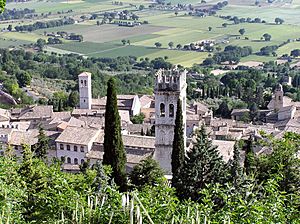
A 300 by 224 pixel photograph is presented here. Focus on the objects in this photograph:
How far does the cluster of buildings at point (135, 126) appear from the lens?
30344 mm

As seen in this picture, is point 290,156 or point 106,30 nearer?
point 290,156

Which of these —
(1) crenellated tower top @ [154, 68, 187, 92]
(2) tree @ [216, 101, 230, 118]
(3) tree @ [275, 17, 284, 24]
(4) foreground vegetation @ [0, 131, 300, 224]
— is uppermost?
(4) foreground vegetation @ [0, 131, 300, 224]

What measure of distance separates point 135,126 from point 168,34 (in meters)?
67.0

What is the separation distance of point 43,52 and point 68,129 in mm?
67094

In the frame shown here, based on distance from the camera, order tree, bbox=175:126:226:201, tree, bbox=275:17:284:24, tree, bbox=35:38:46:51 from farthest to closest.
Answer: tree, bbox=275:17:284:24 → tree, bbox=35:38:46:51 → tree, bbox=175:126:226:201

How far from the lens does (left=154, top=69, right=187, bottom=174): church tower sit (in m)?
30.1

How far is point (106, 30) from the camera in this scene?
12100 centimetres

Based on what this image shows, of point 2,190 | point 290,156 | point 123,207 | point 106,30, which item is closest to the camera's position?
point 123,207

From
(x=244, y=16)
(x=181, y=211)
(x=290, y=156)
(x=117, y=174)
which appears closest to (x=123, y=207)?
(x=181, y=211)

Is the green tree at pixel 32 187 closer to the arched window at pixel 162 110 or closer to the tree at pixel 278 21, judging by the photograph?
the arched window at pixel 162 110

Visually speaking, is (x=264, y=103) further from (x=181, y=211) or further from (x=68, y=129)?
(x=181, y=211)

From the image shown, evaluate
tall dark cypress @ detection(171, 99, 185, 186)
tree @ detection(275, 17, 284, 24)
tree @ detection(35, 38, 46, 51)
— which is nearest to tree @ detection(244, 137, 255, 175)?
tall dark cypress @ detection(171, 99, 185, 186)

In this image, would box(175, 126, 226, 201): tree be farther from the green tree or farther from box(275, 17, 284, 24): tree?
box(275, 17, 284, 24): tree

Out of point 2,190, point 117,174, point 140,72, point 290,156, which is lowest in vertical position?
point 140,72
